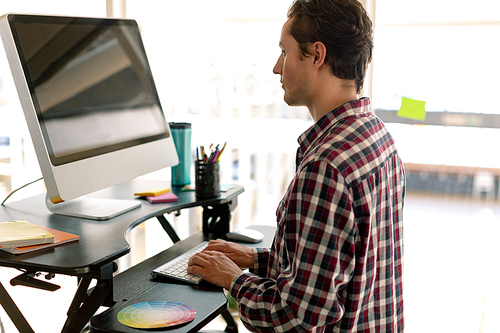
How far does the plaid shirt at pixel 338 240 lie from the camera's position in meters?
0.86

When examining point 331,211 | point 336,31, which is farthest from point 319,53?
point 331,211

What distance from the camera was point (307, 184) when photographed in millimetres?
875

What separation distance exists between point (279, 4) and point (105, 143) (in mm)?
1181

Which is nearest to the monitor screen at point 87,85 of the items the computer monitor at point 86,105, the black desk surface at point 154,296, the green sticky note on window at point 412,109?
the computer monitor at point 86,105

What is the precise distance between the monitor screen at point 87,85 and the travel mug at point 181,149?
119 mm

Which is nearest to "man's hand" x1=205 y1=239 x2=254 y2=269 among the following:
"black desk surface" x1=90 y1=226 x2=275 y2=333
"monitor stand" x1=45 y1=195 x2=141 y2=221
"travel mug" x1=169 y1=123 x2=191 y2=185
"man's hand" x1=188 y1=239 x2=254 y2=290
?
"man's hand" x1=188 y1=239 x2=254 y2=290

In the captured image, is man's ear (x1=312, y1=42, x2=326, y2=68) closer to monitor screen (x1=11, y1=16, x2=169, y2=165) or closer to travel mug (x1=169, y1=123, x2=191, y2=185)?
monitor screen (x1=11, y1=16, x2=169, y2=165)

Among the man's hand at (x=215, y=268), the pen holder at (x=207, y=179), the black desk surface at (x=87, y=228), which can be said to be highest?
the pen holder at (x=207, y=179)

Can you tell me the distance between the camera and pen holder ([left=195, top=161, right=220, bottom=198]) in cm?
161

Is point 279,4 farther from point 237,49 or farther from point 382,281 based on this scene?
point 382,281

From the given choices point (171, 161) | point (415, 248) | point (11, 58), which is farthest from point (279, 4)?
point (415, 248)

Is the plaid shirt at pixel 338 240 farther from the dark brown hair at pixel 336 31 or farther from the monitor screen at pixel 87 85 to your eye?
the monitor screen at pixel 87 85

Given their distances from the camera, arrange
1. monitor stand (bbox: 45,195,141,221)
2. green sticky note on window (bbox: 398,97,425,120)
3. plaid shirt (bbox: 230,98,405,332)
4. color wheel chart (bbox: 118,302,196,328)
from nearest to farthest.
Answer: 1. plaid shirt (bbox: 230,98,405,332)
2. color wheel chart (bbox: 118,302,196,328)
3. monitor stand (bbox: 45,195,141,221)
4. green sticky note on window (bbox: 398,97,425,120)

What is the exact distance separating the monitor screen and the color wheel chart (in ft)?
1.45
